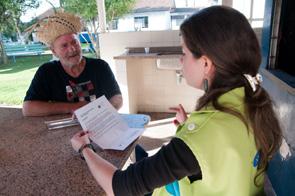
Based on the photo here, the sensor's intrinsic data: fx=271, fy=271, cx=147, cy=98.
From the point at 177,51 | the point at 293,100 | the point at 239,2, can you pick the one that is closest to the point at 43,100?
the point at 293,100

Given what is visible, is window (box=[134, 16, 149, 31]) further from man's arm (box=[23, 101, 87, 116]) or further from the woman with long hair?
the woman with long hair

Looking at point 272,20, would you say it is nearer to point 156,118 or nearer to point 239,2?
point 239,2

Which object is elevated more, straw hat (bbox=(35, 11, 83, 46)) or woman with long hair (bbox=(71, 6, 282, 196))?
straw hat (bbox=(35, 11, 83, 46))

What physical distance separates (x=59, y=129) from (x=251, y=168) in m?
0.88

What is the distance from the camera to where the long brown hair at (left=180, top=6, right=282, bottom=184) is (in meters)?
0.69

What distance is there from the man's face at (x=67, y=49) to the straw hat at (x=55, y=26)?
1.2 inches

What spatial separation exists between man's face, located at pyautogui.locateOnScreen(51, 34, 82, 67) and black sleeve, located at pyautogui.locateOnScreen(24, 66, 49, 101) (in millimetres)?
164

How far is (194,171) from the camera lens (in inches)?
25.4

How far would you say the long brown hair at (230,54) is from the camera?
69 centimetres

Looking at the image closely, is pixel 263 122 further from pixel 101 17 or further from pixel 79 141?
pixel 101 17

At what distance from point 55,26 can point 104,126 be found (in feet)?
3.18

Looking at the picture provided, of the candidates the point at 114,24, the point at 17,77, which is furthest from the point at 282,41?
the point at 17,77

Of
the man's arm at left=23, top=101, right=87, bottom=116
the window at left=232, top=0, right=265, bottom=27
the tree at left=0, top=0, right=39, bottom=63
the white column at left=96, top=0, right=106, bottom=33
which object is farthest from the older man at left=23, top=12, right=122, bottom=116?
the tree at left=0, top=0, right=39, bottom=63

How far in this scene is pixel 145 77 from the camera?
12.2ft
